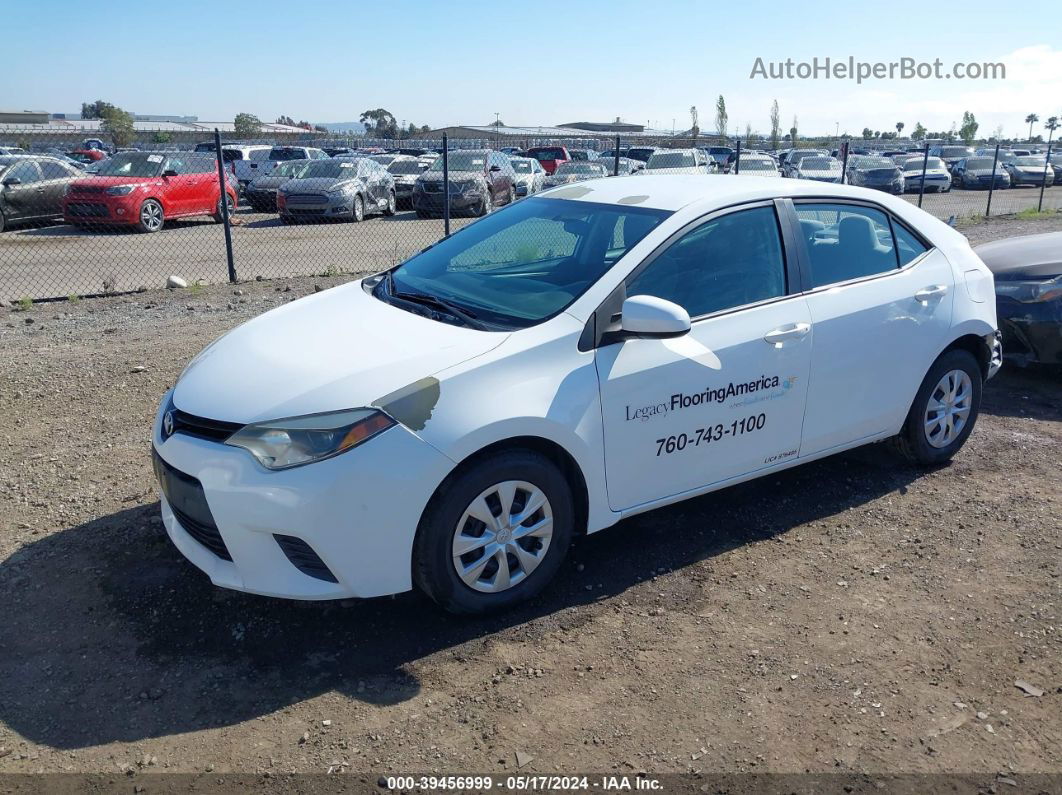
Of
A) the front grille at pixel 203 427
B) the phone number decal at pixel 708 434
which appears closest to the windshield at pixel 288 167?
the front grille at pixel 203 427

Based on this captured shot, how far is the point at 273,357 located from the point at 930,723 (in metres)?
2.83

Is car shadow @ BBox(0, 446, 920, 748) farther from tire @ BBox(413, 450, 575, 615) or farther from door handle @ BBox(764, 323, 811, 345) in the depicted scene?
door handle @ BBox(764, 323, 811, 345)

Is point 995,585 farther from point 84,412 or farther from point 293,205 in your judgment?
point 293,205

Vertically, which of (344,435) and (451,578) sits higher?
(344,435)

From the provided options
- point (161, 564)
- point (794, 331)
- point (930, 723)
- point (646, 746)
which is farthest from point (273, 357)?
point (930, 723)

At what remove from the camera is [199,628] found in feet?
11.7

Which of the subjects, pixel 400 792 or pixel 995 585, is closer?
pixel 400 792

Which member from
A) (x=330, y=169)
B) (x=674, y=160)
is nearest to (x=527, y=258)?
(x=330, y=169)

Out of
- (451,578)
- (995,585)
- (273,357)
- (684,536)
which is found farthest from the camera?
(684,536)

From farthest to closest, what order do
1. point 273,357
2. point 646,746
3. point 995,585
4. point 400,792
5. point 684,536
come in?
point 684,536 → point 995,585 → point 273,357 → point 646,746 → point 400,792

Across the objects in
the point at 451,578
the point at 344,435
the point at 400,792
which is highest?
the point at 344,435

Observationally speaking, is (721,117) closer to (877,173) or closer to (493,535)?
(877,173)

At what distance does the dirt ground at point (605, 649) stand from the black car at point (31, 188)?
46.0ft

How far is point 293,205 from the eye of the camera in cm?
1880
